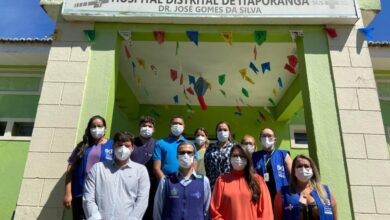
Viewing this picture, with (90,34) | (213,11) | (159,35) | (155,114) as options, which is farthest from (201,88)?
(90,34)

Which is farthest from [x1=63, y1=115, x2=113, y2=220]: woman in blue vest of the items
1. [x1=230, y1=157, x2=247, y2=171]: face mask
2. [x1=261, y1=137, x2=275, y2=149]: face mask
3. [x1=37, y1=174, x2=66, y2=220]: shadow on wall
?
[x1=261, y1=137, x2=275, y2=149]: face mask

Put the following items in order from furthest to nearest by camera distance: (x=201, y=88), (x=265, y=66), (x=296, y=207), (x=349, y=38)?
1. (x=201, y=88)
2. (x=265, y=66)
3. (x=349, y=38)
4. (x=296, y=207)

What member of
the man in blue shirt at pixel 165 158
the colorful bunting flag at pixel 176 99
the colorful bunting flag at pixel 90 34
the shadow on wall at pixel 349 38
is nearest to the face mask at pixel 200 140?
the man in blue shirt at pixel 165 158

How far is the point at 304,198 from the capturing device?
315 cm

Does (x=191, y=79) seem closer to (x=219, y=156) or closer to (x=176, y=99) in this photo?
(x=176, y=99)

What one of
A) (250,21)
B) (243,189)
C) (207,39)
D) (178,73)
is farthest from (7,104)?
(243,189)

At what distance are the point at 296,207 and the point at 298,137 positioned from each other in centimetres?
526

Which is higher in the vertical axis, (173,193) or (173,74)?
(173,74)

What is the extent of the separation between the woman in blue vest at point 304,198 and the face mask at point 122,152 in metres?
1.53

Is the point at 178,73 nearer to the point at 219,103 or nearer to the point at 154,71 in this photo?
the point at 154,71

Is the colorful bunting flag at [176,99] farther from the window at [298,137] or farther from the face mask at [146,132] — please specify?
the face mask at [146,132]

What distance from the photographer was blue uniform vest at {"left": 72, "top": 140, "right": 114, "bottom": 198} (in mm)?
3523

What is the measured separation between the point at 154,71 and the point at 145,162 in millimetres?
3454

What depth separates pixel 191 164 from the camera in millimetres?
3305
